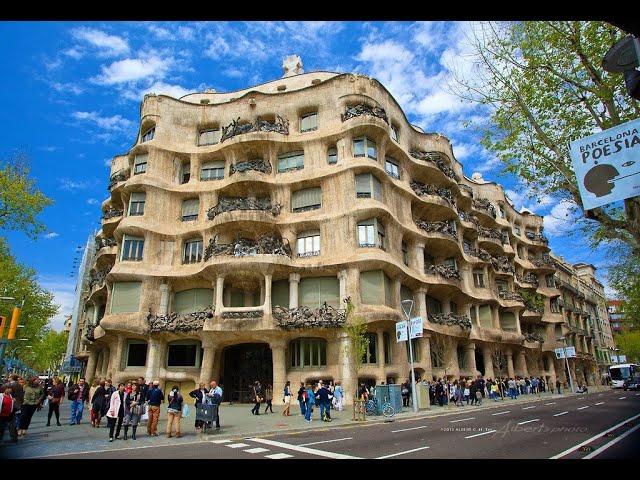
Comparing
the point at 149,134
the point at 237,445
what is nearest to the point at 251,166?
the point at 149,134

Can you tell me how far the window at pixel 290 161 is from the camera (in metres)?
34.8

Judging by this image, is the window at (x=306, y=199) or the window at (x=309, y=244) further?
the window at (x=306, y=199)

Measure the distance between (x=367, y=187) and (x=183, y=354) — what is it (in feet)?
61.5

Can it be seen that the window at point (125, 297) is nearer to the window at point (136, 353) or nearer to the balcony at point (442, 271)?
the window at point (136, 353)

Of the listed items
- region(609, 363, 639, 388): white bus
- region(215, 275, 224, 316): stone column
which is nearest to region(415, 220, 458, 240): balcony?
region(215, 275, 224, 316): stone column

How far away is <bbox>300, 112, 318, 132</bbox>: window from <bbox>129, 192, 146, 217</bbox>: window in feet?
46.8

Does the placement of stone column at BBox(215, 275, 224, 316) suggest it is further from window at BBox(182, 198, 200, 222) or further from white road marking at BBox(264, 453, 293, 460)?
white road marking at BBox(264, 453, 293, 460)

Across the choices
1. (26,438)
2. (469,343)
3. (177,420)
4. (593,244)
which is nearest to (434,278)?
(469,343)

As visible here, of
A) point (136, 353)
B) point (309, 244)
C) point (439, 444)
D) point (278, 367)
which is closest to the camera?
point (439, 444)

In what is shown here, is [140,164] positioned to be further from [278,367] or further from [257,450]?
[257,450]

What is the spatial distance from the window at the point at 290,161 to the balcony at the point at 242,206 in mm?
3255

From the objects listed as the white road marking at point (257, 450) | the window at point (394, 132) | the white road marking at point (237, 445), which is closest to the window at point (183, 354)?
the white road marking at point (237, 445)

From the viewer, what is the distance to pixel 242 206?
3234 centimetres

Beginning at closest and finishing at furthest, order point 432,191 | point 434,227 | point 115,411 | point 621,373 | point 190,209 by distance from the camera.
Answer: point 115,411 < point 190,209 < point 434,227 < point 432,191 < point 621,373
